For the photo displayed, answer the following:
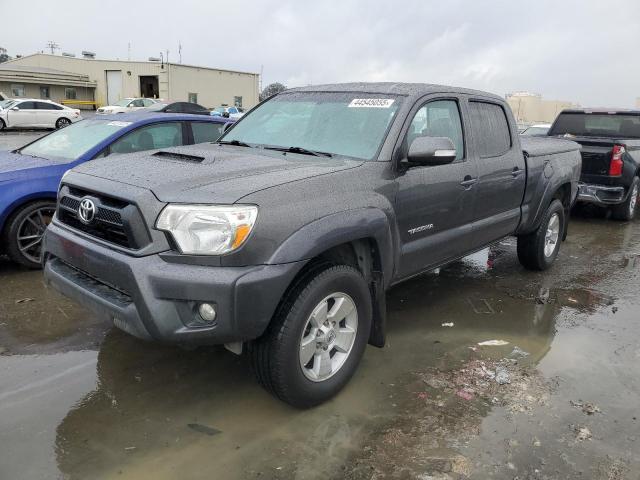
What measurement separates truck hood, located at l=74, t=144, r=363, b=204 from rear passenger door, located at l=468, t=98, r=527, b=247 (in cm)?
147

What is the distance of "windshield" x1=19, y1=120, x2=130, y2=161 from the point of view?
5.60 metres

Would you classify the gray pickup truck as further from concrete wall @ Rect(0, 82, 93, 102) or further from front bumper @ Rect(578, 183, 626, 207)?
concrete wall @ Rect(0, 82, 93, 102)

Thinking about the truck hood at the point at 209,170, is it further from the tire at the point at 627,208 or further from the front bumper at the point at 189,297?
the tire at the point at 627,208

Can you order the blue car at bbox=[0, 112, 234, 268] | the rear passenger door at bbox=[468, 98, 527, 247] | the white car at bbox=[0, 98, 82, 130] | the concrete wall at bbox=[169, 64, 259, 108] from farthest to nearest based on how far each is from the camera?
the concrete wall at bbox=[169, 64, 259, 108] → the white car at bbox=[0, 98, 82, 130] → the blue car at bbox=[0, 112, 234, 268] → the rear passenger door at bbox=[468, 98, 527, 247]

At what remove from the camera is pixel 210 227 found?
264 centimetres

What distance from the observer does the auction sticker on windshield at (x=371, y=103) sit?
12.4ft

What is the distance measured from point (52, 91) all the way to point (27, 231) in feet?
161

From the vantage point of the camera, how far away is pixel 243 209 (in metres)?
2.65

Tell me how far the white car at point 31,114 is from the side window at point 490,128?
23899 millimetres

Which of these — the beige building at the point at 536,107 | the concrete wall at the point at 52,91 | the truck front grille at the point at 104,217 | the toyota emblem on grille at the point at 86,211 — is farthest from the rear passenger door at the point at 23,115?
the beige building at the point at 536,107

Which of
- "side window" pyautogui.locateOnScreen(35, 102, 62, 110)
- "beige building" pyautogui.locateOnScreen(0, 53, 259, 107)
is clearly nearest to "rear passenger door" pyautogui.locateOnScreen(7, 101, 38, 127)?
"side window" pyautogui.locateOnScreen(35, 102, 62, 110)

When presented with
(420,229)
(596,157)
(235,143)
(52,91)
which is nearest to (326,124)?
(235,143)

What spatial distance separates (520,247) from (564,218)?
68cm

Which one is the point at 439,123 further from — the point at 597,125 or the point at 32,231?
the point at 597,125
